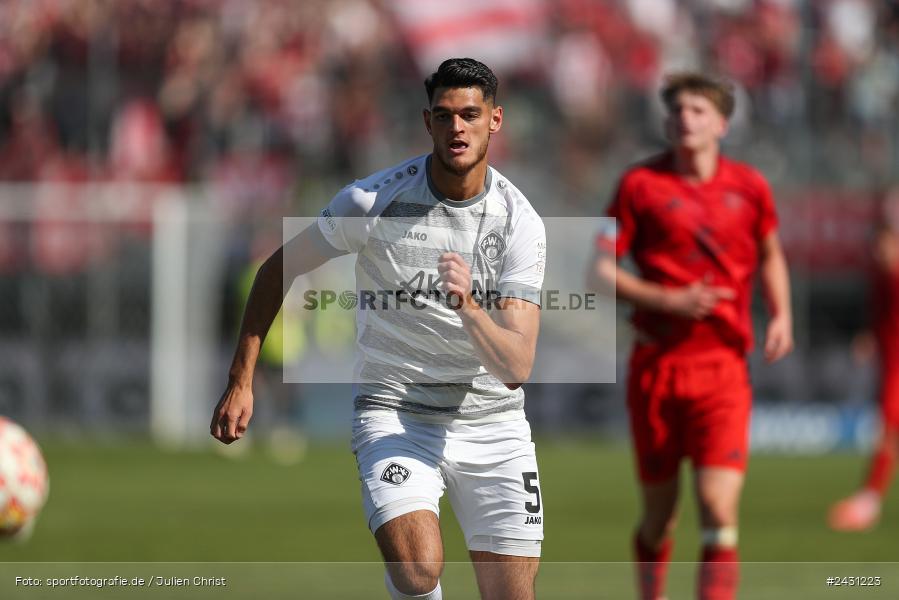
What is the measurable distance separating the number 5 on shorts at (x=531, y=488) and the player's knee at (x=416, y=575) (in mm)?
497

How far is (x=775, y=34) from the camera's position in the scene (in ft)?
71.6

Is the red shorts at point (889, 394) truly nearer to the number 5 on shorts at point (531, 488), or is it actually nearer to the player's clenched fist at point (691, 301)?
the player's clenched fist at point (691, 301)

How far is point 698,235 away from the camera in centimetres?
771

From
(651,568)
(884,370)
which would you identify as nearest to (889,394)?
(884,370)

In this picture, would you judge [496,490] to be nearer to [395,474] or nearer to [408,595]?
[395,474]

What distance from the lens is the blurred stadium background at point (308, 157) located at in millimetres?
20578

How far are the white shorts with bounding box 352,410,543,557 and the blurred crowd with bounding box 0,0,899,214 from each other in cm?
1482

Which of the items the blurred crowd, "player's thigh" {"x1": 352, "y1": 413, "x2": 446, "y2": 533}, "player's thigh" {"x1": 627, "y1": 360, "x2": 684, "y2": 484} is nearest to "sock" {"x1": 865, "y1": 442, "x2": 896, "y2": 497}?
"player's thigh" {"x1": 627, "y1": 360, "x2": 684, "y2": 484}

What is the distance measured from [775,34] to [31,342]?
11.0 metres

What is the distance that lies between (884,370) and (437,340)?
326 inches

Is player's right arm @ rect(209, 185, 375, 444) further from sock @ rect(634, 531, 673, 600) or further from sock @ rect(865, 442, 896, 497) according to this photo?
sock @ rect(865, 442, 896, 497)

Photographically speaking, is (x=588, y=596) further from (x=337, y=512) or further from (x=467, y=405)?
(x=337, y=512)

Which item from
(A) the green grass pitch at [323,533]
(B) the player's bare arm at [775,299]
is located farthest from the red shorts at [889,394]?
(B) the player's bare arm at [775,299]

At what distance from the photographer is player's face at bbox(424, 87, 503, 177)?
5664 millimetres
